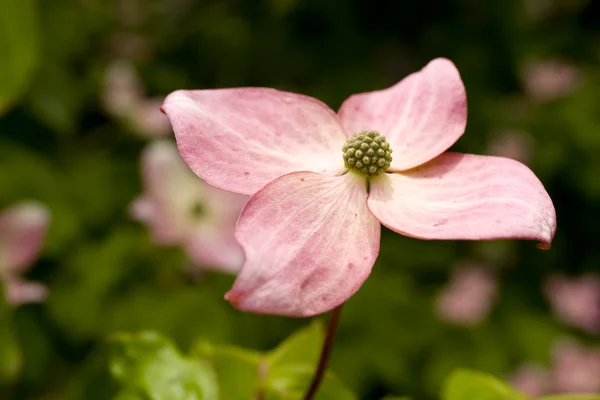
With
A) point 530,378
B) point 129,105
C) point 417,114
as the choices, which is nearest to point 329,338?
point 417,114

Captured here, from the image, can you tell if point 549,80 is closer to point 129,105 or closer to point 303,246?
point 129,105

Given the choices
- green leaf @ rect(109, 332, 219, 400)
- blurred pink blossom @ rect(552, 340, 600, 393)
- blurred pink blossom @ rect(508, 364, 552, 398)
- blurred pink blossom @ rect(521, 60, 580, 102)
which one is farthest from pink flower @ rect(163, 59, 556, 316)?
blurred pink blossom @ rect(521, 60, 580, 102)

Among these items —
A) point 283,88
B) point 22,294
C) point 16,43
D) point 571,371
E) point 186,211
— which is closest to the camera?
point 22,294

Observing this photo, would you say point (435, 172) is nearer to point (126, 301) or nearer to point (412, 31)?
point (126, 301)

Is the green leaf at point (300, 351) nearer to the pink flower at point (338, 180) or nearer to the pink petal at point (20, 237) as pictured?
the pink flower at point (338, 180)

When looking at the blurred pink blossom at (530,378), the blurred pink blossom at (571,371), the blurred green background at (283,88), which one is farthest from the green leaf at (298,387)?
the blurred pink blossom at (571,371)

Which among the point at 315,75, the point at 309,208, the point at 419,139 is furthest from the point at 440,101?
the point at 315,75
